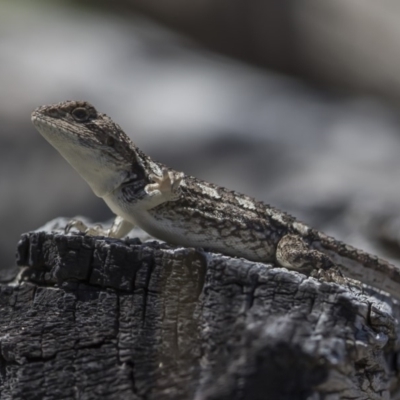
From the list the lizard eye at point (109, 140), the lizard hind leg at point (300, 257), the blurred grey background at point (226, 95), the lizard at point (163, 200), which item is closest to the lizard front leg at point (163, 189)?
the lizard at point (163, 200)

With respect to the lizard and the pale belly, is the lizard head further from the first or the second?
the pale belly

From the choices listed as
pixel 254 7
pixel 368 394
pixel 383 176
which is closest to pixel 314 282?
pixel 368 394

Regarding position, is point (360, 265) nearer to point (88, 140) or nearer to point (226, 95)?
point (88, 140)

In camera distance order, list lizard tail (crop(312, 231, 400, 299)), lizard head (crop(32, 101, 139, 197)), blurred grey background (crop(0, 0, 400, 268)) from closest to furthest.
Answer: lizard head (crop(32, 101, 139, 197)), lizard tail (crop(312, 231, 400, 299)), blurred grey background (crop(0, 0, 400, 268))

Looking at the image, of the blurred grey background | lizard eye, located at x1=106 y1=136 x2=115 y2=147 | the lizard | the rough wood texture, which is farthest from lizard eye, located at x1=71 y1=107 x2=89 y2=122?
the blurred grey background

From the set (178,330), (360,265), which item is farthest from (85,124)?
(360,265)

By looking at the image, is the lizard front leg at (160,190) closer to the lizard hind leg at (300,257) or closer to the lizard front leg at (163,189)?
the lizard front leg at (163,189)

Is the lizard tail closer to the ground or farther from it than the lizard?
farther from it
